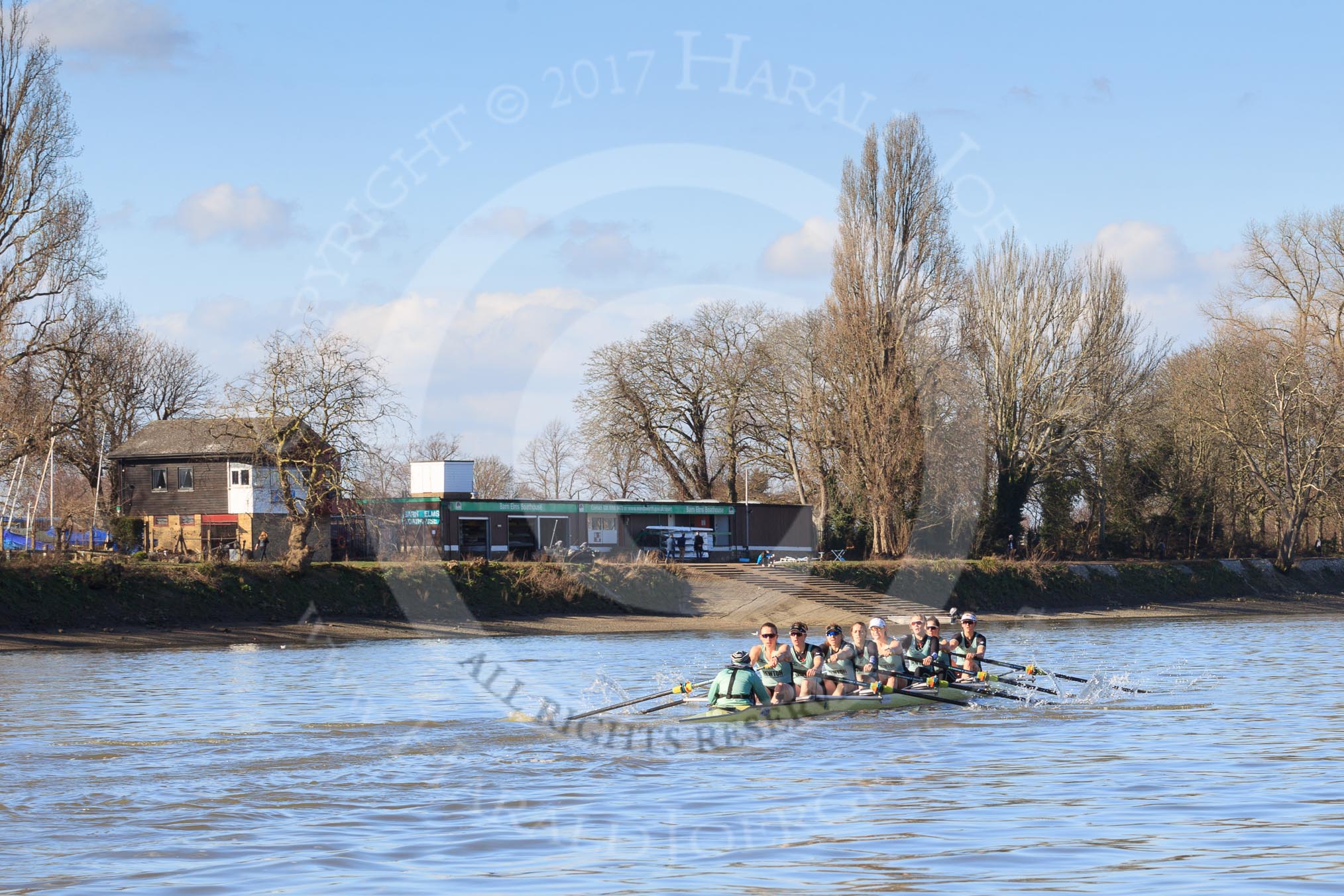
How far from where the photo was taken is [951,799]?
46.3ft

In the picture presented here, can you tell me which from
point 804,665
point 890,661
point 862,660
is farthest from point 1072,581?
point 804,665

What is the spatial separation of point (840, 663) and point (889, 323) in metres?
32.8

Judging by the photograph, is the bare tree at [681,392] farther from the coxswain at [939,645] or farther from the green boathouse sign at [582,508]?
the coxswain at [939,645]

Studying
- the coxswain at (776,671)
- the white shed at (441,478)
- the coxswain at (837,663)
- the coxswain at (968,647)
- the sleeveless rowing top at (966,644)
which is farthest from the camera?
the white shed at (441,478)

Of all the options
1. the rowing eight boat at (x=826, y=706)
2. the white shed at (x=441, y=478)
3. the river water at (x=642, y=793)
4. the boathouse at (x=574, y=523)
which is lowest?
the river water at (x=642, y=793)

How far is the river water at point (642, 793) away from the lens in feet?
36.2

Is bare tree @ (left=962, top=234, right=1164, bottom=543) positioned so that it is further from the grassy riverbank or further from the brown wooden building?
the brown wooden building

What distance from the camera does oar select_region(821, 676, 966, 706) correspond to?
21.0 m

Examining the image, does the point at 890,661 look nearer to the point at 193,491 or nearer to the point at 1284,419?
the point at 193,491

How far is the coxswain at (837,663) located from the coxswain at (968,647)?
2.96m

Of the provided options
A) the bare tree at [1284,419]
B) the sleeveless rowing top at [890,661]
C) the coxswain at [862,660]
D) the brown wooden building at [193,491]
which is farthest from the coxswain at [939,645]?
the bare tree at [1284,419]

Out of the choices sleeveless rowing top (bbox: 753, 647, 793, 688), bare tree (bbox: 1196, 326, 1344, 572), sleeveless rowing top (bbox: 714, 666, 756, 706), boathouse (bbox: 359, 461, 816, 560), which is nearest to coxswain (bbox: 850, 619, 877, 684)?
sleeveless rowing top (bbox: 753, 647, 793, 688)

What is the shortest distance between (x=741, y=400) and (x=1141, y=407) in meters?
17.9

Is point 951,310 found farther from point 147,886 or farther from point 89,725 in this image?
point 147,886
